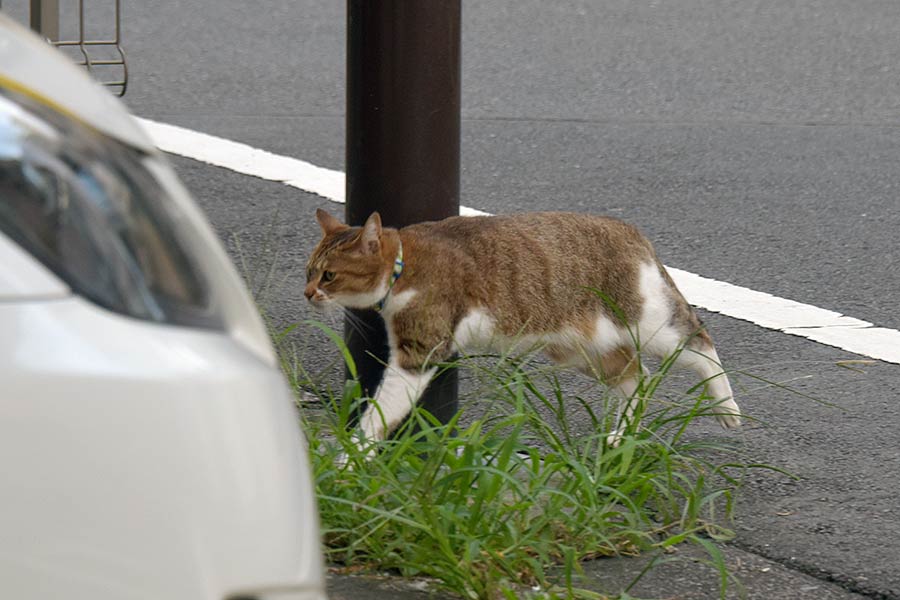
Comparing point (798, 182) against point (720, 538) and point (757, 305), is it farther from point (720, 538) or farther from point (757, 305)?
point (720, 538)

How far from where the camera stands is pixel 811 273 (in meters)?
5.83

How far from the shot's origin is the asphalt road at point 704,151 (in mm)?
4059

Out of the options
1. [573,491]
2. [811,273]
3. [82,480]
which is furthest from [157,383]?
[811,273]

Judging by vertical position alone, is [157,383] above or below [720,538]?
above

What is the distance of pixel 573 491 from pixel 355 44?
131 cm

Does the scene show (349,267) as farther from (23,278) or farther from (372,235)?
→ (23,278)

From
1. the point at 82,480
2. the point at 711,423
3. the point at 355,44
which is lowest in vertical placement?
the point at 711,423

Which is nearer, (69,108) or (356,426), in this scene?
(69,108)

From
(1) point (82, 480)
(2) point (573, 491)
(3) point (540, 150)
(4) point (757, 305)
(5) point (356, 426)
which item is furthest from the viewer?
(3) point (540, 150)

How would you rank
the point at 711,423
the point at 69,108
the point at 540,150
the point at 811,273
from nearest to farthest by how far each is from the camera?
1. the point at 69,108
2. the point at 711,423
3. the point at 811,273
4. the point at 540,150

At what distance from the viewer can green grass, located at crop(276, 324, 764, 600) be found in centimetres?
305

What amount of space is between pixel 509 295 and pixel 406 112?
1.84ft

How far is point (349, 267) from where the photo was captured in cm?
386

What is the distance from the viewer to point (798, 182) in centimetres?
712
